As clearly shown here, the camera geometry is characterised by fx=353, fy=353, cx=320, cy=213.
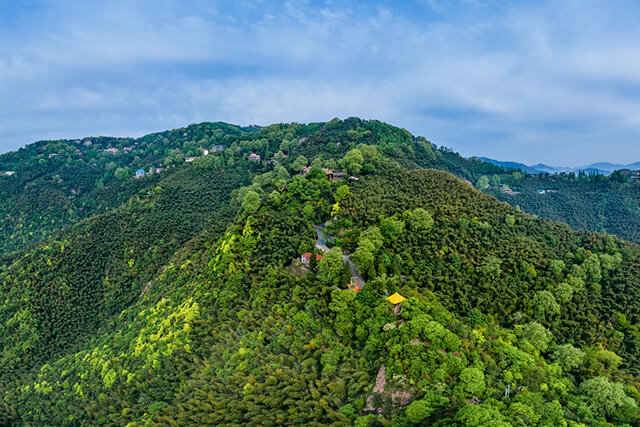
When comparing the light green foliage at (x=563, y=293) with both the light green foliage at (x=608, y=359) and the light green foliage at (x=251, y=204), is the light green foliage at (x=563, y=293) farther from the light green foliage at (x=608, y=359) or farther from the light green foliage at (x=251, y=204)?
the light green foliage at (x=251, y=204)

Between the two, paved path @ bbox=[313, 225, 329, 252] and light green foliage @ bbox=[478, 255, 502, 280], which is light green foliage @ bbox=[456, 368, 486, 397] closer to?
light green foliage @ bbox=[478, 255, 502, 280]

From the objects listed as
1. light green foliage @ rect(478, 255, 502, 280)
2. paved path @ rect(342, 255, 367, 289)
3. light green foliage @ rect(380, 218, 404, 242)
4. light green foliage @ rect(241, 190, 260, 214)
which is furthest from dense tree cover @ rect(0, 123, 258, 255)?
light green foliage @ rect(478, 255, 502, 280)

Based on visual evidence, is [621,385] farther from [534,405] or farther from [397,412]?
[397,412]

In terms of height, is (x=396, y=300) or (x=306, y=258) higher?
(x=306, y=258)

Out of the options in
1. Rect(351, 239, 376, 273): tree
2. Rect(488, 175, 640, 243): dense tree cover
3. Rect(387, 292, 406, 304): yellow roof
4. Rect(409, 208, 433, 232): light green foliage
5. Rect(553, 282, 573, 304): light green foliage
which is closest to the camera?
Rect(387, 292, 406, 304): yellow roof

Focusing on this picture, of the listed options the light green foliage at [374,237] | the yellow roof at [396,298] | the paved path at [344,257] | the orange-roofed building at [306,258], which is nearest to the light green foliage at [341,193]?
the paved path at [344,257]

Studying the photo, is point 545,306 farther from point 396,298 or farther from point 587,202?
point 587,202

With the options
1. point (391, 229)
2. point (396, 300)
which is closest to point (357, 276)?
point (391, 229)

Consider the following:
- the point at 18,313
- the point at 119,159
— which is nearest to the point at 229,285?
the point at 18,313
